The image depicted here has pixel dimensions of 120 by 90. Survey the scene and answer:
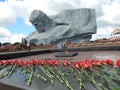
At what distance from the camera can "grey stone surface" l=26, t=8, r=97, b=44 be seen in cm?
3828

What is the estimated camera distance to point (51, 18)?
136ft

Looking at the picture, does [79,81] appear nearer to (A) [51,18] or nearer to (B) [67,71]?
(B) [67,71]

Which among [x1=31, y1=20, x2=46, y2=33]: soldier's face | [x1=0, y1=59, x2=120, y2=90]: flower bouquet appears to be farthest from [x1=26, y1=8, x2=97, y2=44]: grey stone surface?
[x1=0, y1=59, x2=120, y2=90]: flower bouquet

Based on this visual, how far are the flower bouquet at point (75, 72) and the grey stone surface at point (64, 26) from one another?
111ft

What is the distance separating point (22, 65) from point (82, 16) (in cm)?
3762

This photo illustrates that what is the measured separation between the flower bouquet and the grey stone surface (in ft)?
111

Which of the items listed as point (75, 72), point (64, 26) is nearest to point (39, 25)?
point (64, 26)

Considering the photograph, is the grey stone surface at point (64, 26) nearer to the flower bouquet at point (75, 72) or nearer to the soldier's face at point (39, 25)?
the soldier's face at point (39, 25)

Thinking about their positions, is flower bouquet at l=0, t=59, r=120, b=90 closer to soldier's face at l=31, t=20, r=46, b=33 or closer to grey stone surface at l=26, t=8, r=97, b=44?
grey stone surface at l=26, t=8, r=97, b=44

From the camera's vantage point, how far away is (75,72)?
2928 millimetres

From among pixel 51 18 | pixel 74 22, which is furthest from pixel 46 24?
pixel 74 22

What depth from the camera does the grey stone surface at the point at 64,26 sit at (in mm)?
38281

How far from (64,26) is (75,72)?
3717 centimetres

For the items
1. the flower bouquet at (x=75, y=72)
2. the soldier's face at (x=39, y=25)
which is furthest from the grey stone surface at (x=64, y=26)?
the flower bouquet at (x=75, y=72)
